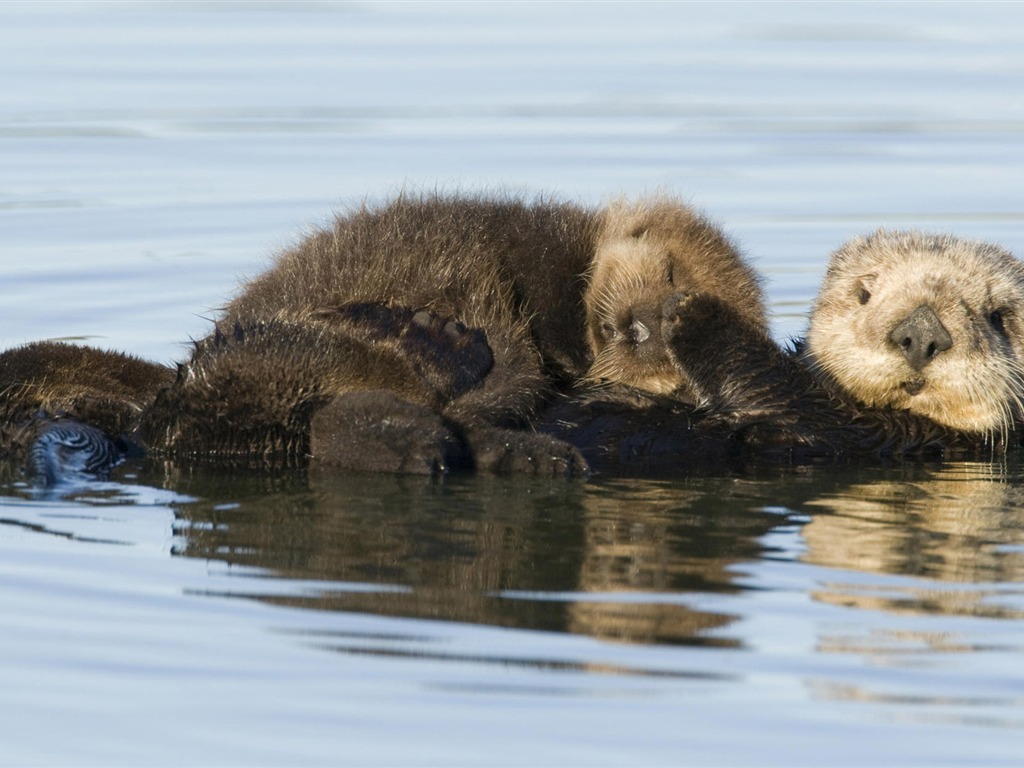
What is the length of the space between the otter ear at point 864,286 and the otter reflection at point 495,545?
1.07 metres

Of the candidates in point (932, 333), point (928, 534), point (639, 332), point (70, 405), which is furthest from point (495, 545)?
point (932, 333)

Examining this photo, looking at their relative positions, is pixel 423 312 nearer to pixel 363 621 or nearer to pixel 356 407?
pixel 356 407

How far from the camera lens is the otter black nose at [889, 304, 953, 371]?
5.84 m

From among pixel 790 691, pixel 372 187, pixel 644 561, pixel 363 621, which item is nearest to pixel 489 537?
pixel 644 561

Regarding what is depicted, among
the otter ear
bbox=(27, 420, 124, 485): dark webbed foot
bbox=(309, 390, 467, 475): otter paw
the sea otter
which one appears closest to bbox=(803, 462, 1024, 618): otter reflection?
the sea otter

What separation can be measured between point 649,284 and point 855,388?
2.73 feet

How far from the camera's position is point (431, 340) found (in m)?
5.63

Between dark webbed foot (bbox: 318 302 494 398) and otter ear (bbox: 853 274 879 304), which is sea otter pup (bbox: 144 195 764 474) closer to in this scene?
dark webbed foot (bbox: 318 302 494 398)

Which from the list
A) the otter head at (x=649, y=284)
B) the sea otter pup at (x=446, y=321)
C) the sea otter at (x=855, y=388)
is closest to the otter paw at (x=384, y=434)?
the sea otter pup at (x=446, y=321)

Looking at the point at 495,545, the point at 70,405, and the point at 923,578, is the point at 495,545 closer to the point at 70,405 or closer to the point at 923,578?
the point at 923,578

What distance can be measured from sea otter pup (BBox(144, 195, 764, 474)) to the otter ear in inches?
13.9

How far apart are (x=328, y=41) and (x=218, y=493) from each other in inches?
436

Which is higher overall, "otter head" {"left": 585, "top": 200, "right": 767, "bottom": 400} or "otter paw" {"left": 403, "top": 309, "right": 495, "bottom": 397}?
"otter head" {"left": 585, "top": 200, "right": 767, "bottom": 400}

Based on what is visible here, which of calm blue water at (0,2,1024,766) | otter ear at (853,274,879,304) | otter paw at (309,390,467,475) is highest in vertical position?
otter ear at (853,274,879,304)
